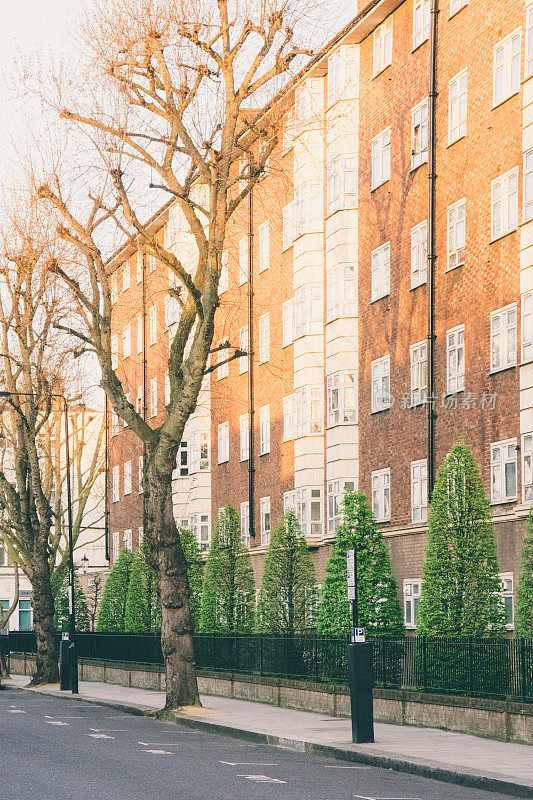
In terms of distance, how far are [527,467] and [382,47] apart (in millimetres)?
14130

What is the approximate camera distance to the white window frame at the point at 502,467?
2742 cm

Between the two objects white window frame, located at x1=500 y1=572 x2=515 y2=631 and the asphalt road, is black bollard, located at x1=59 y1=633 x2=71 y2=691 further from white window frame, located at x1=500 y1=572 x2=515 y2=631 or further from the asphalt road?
white window frame, located at x1=500 y1=572 x2=515 y2=631

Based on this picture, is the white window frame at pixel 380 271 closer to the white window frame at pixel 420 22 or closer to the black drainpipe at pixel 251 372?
the white window frame at pixel 420 22

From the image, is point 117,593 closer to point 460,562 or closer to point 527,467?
point 527,467

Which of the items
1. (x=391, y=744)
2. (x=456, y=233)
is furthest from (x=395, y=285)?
(x=391, y=744)

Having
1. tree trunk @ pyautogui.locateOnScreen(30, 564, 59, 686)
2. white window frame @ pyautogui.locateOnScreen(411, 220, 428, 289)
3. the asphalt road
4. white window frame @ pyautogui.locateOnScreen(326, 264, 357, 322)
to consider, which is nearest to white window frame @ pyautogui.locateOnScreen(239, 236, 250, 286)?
white window frame @ pyautogui.locateOnScreen(326, 264, 357, 322)

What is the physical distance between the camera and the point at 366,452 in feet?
115

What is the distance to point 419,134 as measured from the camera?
3256 cm

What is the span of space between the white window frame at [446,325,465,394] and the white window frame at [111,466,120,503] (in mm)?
36551

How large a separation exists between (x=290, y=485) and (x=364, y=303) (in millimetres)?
7258

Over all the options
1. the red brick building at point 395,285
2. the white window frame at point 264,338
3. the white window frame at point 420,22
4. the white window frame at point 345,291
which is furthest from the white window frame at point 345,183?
the white window frame at point 264,338

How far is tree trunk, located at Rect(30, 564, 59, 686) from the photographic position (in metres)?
41.8

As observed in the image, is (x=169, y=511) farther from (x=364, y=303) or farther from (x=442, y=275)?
(x=364, y=303)

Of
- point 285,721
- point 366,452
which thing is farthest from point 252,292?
point 285,721
